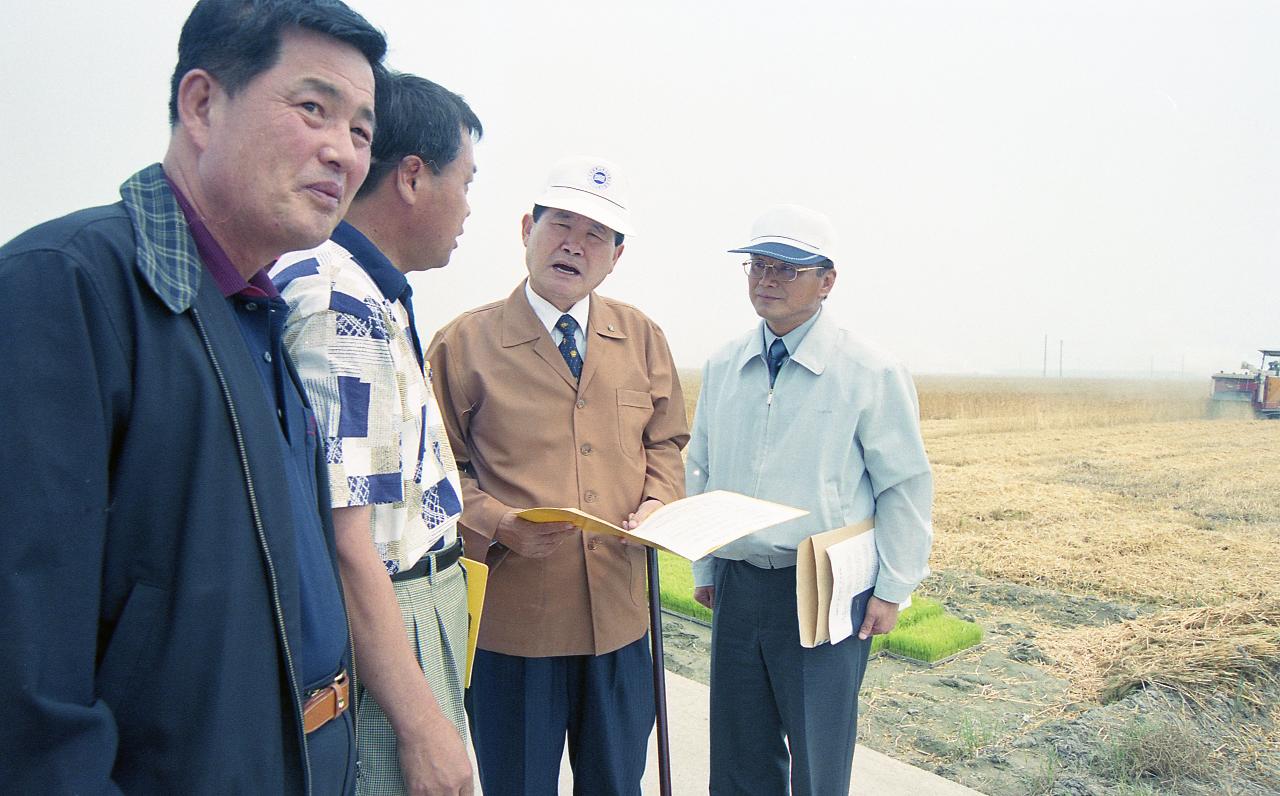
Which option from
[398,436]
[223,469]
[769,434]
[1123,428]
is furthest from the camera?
[1123,428]

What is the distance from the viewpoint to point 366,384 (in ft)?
3.67

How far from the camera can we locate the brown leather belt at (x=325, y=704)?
938 millimetres

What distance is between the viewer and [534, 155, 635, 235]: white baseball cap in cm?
182

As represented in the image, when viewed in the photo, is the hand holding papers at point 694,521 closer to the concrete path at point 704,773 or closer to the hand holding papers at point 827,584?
the hand holding papers at point 827,584

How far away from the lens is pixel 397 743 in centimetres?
116

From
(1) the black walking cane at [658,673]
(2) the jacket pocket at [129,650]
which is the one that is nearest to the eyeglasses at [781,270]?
(1) the black walking cane at [658,673]

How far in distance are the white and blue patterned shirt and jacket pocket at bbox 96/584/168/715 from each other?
33 centimetres

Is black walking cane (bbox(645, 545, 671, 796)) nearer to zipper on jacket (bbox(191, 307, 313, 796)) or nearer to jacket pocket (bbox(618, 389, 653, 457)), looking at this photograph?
jacket pocket (bbox(618, 389, 653, 457))

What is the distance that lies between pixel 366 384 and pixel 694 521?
0.72m

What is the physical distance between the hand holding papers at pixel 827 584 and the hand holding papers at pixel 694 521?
0.27 m

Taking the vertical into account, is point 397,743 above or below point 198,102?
below

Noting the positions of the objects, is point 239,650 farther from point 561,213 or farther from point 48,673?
point 561,213

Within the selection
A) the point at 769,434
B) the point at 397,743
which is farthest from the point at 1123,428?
the point at 397,743

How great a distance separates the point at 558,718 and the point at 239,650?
1.16 meters
